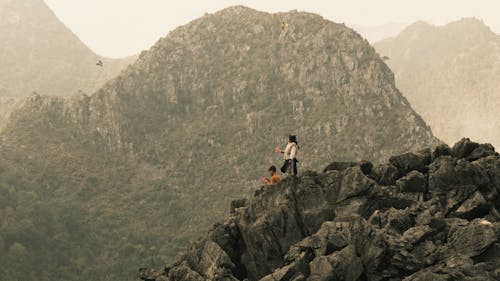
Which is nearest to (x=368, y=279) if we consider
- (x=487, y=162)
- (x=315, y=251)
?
(x=315, y=251)

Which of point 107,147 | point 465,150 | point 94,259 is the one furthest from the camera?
point 107,147

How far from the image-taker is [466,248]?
1239 inches

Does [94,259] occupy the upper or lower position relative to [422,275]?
lower

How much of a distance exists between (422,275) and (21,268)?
371ft

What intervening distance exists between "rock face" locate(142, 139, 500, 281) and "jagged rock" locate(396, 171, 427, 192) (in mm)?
66

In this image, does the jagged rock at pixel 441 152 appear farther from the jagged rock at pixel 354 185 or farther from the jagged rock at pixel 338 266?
the jagged rock at pixel 338 266

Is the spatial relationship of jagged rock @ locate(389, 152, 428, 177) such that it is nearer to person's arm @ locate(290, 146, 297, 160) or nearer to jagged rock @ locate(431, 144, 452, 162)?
jagged rock @ locate(431, 144, 452, 162)

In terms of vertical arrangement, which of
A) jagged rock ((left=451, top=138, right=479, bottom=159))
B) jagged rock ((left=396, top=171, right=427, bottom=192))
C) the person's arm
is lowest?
jagged rock ((left=396, top=171, right=427, bottom=192))

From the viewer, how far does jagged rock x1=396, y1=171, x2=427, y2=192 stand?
133 feet

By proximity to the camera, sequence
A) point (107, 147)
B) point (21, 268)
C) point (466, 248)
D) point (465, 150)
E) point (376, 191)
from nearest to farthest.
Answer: point (466, 248) → point (376, 191) → point (465, 150) → point (21, 268) → point (107, 147)

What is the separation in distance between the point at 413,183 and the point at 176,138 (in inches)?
5156

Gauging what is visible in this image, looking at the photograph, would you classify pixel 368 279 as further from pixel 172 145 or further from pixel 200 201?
pixel 172 145

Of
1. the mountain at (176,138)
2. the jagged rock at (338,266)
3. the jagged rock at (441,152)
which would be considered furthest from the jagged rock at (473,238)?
the mountain at (176,138)

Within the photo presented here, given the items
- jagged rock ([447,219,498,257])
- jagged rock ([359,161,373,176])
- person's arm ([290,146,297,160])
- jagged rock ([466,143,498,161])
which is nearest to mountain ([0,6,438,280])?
jagged rock ([359,161,373,176])
